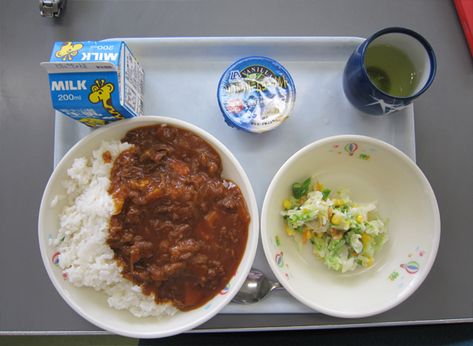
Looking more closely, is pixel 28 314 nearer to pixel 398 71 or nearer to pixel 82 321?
pixel 82 321

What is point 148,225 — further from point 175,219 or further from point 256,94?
point 256,94

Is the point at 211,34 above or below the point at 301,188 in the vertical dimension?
above

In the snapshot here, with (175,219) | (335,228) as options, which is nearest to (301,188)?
(335,228)

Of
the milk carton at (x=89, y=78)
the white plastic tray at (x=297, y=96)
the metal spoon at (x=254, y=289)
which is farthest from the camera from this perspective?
the white plastic tray at (x=297, y=96)

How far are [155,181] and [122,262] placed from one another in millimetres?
358

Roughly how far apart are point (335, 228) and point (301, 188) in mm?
227

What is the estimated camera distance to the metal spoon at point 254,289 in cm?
157

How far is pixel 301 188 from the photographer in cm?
163

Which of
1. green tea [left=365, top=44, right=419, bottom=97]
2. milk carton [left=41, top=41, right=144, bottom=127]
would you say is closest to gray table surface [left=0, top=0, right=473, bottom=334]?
green tea [left=365, top=44, right=419, bottom=97]

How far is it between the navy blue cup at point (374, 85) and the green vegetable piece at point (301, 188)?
1.34 ft

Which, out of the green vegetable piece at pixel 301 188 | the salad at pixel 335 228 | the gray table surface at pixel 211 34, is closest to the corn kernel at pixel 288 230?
the salad at pixel 335 228

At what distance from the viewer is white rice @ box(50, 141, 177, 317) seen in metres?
1.46

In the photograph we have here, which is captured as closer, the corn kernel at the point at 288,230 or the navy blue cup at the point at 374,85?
the navy blue cup at the point at 374,85

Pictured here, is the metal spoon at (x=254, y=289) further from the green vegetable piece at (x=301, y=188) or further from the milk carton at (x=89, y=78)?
the milk carton at (x=89, y=78)
